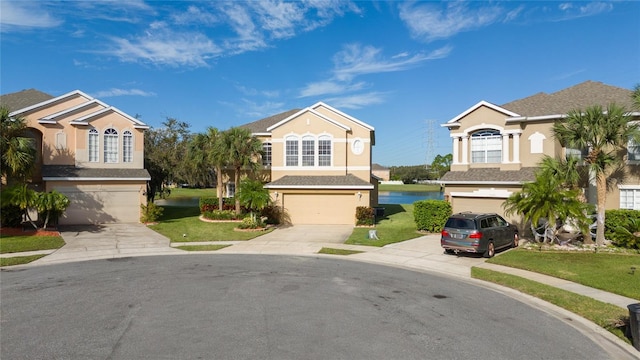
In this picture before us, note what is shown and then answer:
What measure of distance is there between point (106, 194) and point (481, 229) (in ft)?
78.2

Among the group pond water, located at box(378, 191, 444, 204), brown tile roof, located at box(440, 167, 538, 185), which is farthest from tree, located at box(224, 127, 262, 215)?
pond water, located at box(378, 191, 444, 204)

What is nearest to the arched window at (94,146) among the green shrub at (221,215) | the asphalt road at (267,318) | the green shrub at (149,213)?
the green shrub at (149,213)

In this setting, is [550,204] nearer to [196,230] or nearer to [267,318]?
[267,318]

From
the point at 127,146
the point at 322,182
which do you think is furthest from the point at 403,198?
the point at 127,146

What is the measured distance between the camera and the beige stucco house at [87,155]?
26.6m

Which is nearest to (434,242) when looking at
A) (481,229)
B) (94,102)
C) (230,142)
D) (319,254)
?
(481,229)

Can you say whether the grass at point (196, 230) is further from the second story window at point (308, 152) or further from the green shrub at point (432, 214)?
the green shrub at point (432, 214)

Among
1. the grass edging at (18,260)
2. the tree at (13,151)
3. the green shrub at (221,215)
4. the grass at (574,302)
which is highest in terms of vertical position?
the tree at (13,151)

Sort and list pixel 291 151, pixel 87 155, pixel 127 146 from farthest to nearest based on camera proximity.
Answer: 1. pixel 291 151
2. pixel 127 146
3. pixel 87 155

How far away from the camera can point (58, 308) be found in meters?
10.2

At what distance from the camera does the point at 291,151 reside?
3042 centimetres

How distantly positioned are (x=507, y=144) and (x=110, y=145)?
26.9 meters

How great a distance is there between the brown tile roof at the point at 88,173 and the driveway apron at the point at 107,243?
10.8 feet

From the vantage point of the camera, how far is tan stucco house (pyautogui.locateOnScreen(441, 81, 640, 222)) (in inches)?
930
